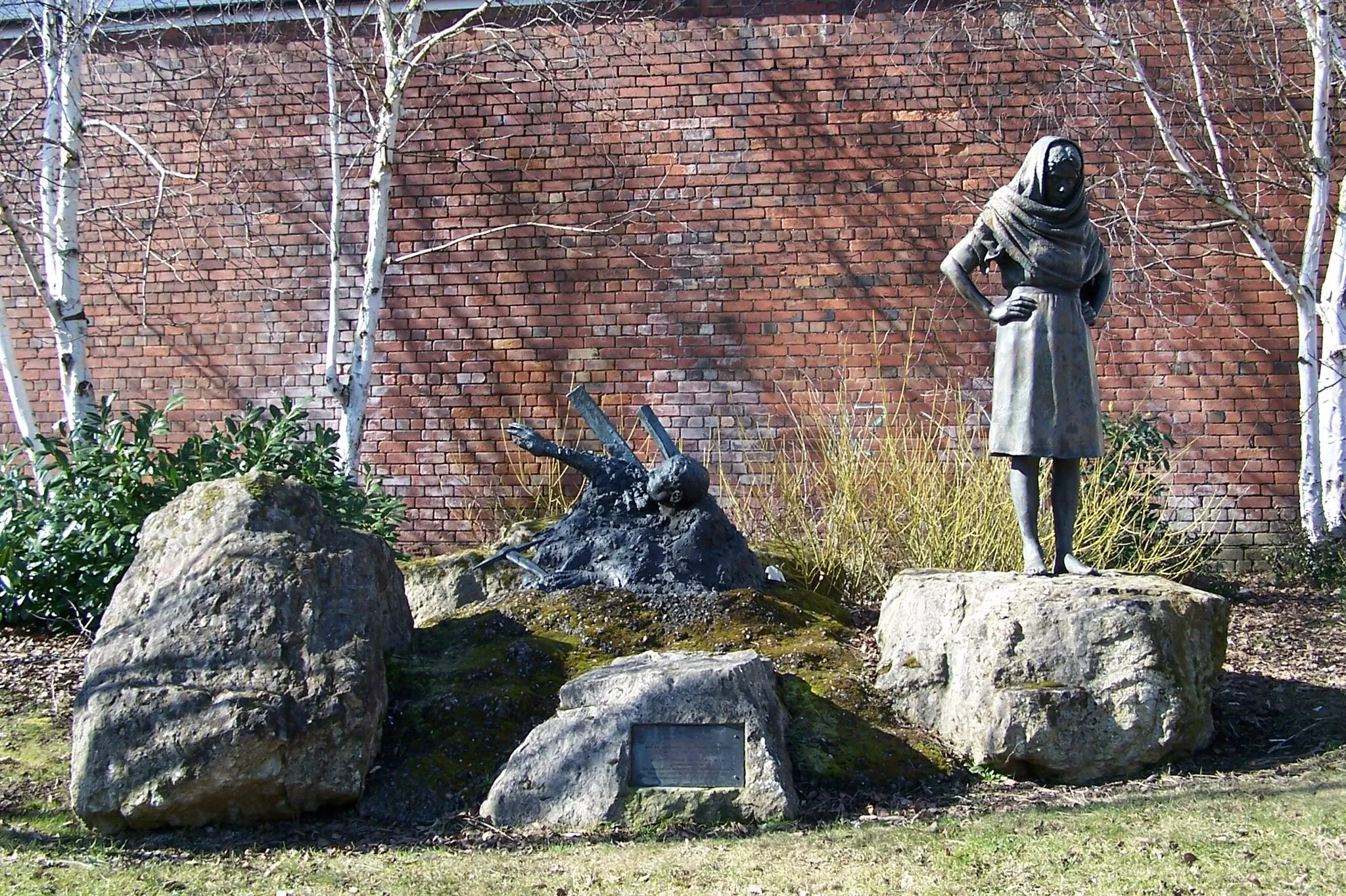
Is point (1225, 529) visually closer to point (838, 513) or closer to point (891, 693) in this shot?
point (838, 513)

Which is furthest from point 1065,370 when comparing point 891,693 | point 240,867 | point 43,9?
point 43,9

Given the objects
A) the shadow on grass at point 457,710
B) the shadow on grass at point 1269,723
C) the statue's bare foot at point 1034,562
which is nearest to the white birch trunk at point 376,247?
the shadow on grass at point 457,710

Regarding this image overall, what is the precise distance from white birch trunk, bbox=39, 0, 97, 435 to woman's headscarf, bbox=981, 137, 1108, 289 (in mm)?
5654

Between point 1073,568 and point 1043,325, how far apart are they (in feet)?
3.53

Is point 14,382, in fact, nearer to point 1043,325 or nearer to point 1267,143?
point 1043,325

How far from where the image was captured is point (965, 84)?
9703 millimetres

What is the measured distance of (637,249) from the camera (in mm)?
10008

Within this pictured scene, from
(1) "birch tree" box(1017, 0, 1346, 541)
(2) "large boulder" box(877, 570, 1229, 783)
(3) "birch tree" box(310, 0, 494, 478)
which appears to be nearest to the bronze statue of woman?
(2) "large boulder" box(877, 570, 1229, 783)

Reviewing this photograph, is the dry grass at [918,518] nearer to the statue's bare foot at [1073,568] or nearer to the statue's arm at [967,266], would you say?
the statue's bare foot at [1073,568]

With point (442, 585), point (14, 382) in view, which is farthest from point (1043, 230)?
point (14, 382)

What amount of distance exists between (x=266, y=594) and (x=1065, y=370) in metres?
3.37

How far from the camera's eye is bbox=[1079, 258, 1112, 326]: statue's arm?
5.32 metres

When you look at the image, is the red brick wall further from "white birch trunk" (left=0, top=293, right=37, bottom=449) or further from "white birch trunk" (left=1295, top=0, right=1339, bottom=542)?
"white birch trunk" (left=0, top=293, right=37, bottom=449)

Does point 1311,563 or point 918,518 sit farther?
point 1311,563
